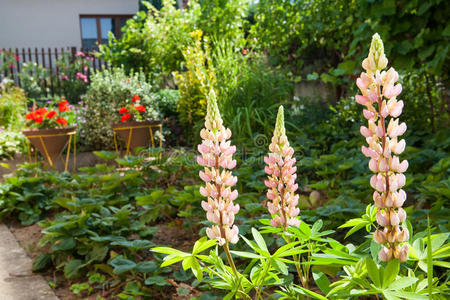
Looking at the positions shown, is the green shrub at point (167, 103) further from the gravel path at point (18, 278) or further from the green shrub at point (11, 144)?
the gravel path at point (18, 278)

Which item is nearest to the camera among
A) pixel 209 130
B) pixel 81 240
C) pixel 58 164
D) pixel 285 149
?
pixel 209 130

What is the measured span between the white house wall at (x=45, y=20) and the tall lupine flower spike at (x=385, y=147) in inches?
605

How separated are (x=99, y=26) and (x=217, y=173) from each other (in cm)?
1581

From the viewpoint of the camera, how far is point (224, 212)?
1.05 m

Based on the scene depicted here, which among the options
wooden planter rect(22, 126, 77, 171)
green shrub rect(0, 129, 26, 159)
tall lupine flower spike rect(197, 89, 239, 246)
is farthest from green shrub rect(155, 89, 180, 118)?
tall lupine flower spike rect(197, 89, 239, 246)

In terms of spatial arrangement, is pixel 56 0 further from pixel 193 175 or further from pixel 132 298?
pixel 132 298

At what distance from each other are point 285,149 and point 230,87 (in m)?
4.38

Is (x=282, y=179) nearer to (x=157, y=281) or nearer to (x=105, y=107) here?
(x=157, y=281)

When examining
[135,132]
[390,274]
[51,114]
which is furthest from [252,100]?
[390,274]

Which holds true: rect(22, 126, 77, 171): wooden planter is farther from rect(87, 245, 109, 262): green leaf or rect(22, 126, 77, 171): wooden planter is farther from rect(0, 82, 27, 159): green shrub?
rect(87, 245, 109, 262): green leaf

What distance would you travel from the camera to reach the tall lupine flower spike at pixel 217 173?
3.34 feet

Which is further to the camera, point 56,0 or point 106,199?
point 56,0

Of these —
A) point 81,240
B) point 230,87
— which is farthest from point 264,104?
point 81,240

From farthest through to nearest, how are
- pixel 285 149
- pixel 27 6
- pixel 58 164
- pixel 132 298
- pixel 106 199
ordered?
pixel 27 6 < pixel 58 164 < pixel 106 199 < pixel 132 298 < pixel 285 149
